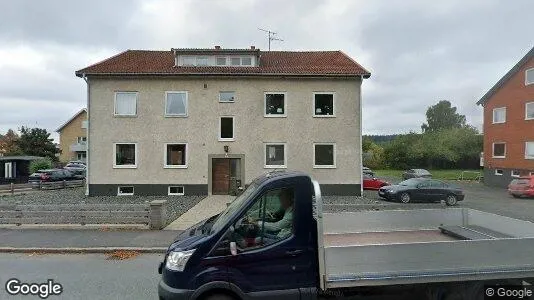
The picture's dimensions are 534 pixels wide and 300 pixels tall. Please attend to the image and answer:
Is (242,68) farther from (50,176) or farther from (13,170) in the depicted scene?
(13,170)

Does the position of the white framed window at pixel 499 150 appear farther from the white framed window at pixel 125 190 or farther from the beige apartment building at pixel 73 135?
the beige apartment building at pixel 73 135

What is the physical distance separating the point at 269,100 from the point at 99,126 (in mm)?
9830

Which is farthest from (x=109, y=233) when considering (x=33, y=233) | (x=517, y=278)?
(x=517, y=278)

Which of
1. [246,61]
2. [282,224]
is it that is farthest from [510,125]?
[282,224]

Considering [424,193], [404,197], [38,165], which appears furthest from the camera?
[38,165]

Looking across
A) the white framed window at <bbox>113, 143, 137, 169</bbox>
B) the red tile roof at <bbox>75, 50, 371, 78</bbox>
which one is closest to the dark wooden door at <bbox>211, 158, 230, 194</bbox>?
the white framed window at <bbox>113, 143, 137, 169</bbox>

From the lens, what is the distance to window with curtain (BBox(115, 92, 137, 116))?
66.4ft

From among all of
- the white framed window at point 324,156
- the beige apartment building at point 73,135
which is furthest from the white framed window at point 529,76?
the beige apartment building at point 73,135

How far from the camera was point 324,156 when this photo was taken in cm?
2025

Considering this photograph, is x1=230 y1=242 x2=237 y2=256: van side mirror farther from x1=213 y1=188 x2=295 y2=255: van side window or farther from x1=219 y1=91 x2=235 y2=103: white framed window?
x1=219 y1=91 x2=235 y2=103: white framed window

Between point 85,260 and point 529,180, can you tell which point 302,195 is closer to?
point 85,260

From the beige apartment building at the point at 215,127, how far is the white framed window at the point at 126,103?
0.19ft

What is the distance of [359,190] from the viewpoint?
2008cm

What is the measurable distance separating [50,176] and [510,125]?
37.2 m
